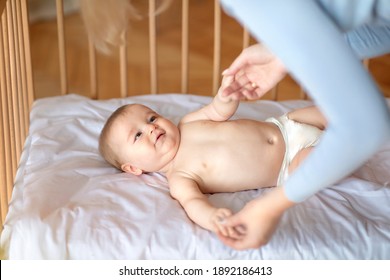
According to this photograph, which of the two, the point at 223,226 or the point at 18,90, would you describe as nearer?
the point at 223,226

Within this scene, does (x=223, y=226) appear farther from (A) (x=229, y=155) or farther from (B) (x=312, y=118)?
(B) (x=312, y=118)

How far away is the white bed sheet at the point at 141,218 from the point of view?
3.55 feet

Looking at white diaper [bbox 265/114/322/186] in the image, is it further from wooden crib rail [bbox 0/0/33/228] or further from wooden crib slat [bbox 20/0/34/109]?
wooden crib slat [bbox 20/0/34/109]

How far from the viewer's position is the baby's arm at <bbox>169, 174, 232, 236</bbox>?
3.36 ft

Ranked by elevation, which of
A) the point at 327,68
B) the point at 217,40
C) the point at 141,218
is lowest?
the point at 141,218

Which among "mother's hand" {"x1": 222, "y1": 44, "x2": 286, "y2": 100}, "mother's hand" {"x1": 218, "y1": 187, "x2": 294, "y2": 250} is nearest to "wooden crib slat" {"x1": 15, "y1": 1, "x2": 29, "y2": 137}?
"mother's hand" {"x1": 222, "y1": 44, "x2": 286, "y2": 100}

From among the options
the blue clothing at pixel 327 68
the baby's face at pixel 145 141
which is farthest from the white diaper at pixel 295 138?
the blue clothing at pixel 327 68

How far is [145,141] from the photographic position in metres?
1.28

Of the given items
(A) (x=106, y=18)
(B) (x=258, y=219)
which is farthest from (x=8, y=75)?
(B) (x=258, y=219)

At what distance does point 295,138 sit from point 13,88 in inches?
23.8

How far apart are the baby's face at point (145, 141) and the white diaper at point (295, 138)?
211 millimetres

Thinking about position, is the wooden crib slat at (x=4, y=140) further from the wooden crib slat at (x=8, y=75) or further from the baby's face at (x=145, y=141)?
the baby's face at (x=145, y=141)

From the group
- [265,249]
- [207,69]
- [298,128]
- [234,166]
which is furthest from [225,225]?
[207,69]

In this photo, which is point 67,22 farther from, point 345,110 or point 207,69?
point 345,110
